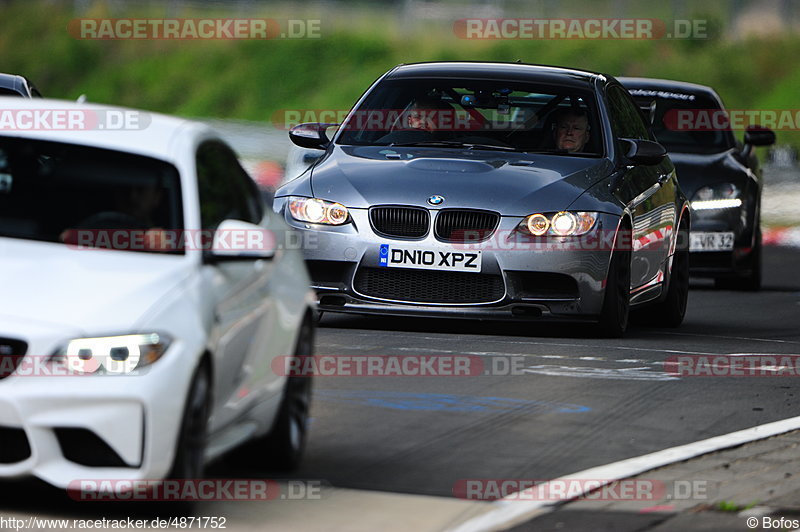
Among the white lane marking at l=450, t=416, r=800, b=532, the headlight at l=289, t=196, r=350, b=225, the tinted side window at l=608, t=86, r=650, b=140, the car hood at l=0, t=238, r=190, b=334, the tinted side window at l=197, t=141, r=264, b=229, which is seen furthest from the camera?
the tinted side window at l=608, t=86, r=650, b=140

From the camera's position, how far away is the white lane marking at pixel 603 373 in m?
10.8

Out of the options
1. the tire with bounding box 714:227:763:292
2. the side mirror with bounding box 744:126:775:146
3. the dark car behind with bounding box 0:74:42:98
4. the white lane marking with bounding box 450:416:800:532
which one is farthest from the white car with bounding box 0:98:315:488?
the side mirror with bounding box 744:126:775:146

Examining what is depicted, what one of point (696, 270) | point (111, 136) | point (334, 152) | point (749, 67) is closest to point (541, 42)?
point (749, 67)

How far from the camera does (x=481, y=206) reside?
39.2ft

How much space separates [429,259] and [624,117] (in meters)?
2.60

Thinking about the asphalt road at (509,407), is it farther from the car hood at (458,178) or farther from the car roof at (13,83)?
the car roof at (13,83)

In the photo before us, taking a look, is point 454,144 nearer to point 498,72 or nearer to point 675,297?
point 498,72

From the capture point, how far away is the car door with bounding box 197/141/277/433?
265 inches

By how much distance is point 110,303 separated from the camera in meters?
6.32

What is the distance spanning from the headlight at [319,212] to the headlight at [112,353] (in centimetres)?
589

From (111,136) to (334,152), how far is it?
5.46 metres

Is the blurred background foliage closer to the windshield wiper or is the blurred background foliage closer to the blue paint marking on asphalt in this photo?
the windshield wiper

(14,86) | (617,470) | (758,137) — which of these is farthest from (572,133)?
(758,137)

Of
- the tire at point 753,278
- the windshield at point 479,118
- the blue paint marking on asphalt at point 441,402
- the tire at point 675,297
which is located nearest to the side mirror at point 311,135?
the windshield at point 479,118
